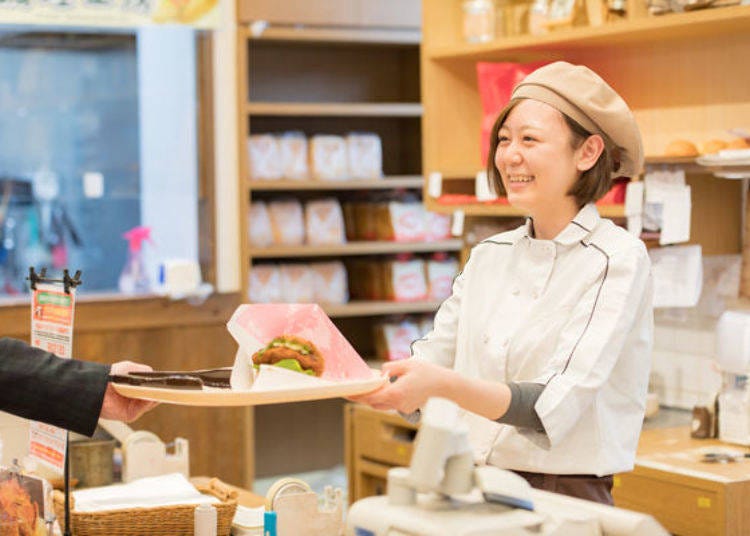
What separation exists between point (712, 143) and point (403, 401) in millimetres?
1679

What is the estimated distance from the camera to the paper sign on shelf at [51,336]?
7.41ft

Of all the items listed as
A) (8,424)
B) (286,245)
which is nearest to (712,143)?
(8,424)

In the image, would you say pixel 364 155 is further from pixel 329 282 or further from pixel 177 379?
pixel 177 379

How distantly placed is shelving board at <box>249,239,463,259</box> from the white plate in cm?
319

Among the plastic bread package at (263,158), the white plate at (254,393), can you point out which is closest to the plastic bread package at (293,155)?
the plastic bread package at (263,158)

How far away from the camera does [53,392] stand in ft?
7.10

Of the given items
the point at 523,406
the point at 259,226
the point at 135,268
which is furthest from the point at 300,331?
the point at 259,226

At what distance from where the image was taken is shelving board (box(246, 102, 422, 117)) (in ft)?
17.1

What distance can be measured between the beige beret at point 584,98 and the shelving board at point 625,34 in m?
1.15

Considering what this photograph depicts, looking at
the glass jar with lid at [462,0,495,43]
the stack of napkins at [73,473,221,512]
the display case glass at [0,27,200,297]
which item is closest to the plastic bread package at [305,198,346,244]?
the display case glass at [0,27,200,297]

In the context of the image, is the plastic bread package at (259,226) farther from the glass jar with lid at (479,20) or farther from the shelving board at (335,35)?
the glass jar with lid at (479,20)

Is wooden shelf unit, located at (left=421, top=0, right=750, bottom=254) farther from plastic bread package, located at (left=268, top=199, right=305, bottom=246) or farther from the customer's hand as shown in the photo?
the customer's hand

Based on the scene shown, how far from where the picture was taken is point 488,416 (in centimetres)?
199

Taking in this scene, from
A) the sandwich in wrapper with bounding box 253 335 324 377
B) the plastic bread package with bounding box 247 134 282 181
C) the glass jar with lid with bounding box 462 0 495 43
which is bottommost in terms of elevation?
A: the sandwich in wrapper with bounding box 253 335 324 377
